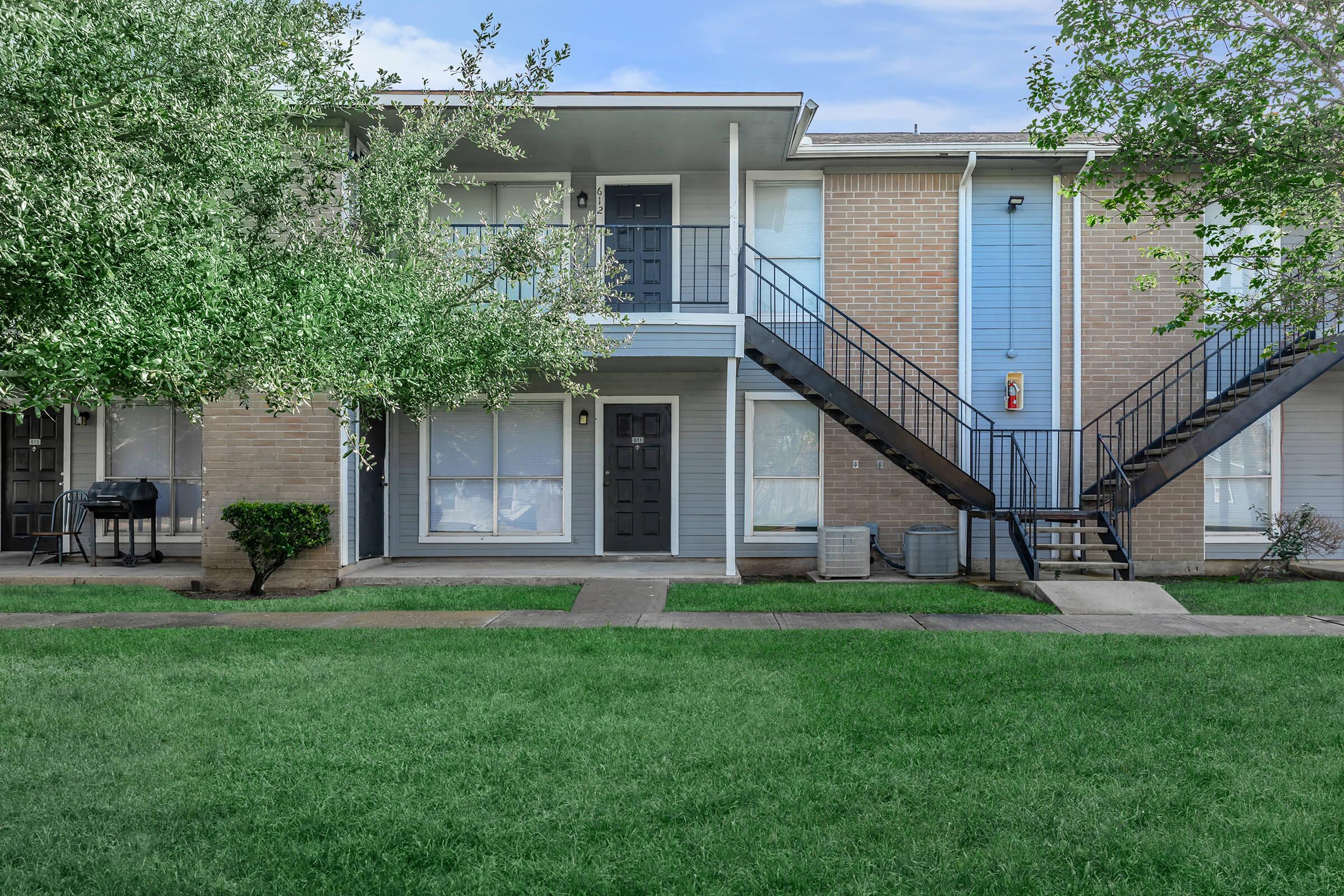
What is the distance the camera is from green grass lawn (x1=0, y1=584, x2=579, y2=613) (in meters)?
8.48

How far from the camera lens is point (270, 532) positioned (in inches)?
370

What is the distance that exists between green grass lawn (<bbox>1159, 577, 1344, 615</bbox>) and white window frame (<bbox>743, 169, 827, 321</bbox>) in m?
5.39

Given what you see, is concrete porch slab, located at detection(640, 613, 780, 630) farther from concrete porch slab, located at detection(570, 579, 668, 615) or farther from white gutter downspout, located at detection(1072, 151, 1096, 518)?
white gutter downspout, located at detection(1072, 151, 1096, 518)

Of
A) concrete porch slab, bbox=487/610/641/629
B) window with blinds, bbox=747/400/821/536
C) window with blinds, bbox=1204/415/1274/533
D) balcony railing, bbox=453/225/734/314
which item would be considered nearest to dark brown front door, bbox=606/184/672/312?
balcony railing, bbox=453/225/734/314

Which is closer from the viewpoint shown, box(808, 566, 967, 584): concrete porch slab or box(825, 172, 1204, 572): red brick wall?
box(808, 566, 967, 584): concrete porch slab

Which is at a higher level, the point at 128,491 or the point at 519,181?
the point at 519,181

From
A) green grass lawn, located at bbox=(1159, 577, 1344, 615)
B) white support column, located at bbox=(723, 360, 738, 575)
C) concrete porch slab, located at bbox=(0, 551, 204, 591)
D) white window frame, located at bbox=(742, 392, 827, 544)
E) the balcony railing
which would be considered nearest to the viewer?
green grass lawn, located at bbox=(1159, 577, 1344, 615)

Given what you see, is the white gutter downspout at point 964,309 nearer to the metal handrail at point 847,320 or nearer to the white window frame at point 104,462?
the metal handrail at point 847,320

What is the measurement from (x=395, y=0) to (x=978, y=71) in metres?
21.4

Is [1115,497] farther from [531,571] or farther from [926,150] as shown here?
[531,571]

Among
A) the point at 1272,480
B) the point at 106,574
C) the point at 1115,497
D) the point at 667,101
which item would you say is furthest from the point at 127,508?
the point at 1272,480

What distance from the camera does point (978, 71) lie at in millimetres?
23422

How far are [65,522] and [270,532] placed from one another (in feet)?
14.2

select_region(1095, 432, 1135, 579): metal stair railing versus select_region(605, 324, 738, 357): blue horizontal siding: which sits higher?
select_region(605, 324, 738, 357): blue horizontal siding
